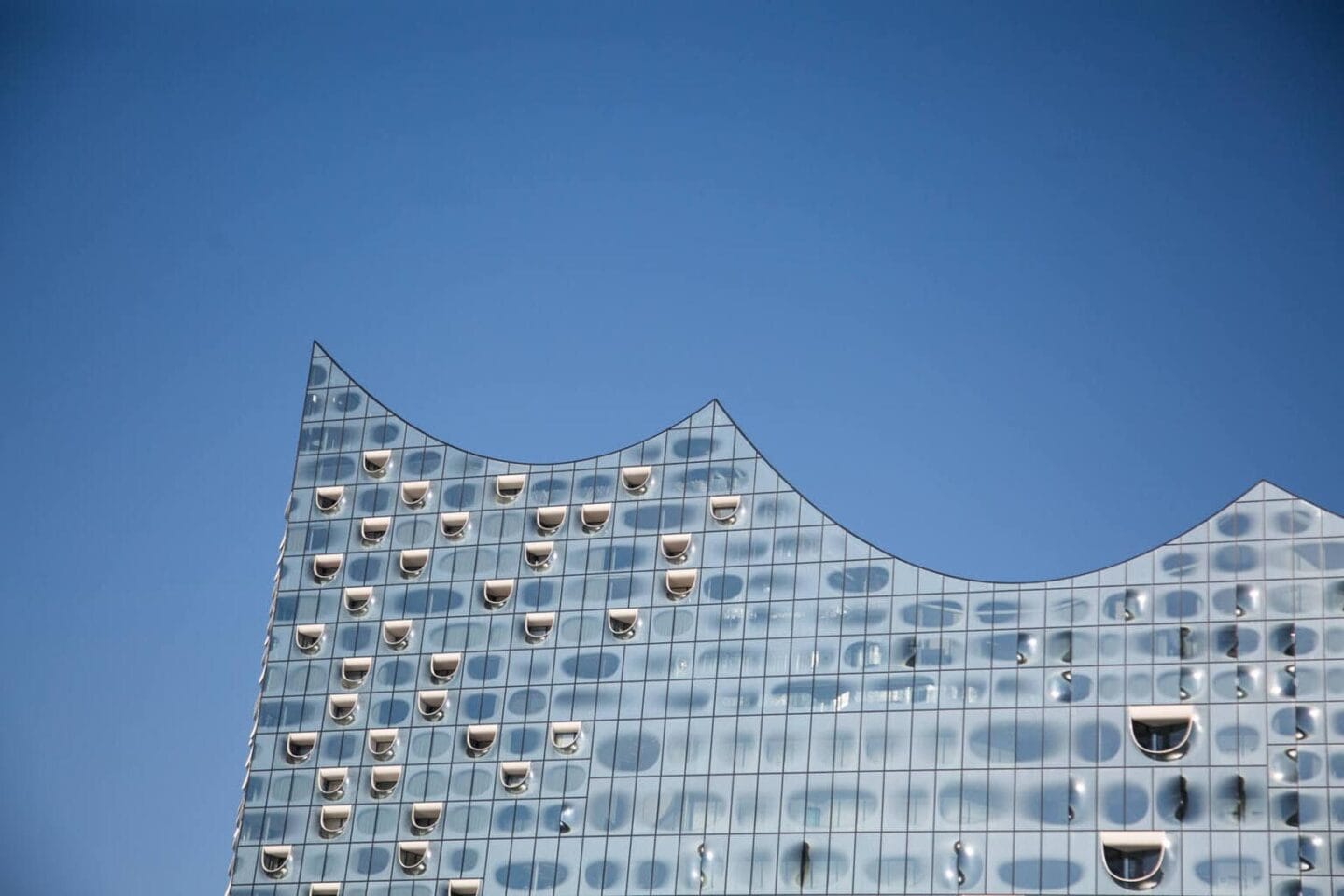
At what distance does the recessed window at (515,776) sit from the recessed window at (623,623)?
4427 mm

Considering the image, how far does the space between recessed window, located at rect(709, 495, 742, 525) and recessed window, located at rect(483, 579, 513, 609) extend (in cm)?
626

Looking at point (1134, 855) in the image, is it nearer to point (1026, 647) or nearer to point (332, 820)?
point (1026, 647)

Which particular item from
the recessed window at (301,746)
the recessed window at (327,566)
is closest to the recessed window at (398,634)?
the recessed window at (327,566)

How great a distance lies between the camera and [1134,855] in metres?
55.7

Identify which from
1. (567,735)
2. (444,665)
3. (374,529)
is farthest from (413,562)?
(567,735)

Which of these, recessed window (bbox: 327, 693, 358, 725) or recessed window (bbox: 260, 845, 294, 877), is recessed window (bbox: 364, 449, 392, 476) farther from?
recessed window (bbox: 260, 845, 294, 877)

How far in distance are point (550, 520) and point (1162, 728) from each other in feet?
61.1

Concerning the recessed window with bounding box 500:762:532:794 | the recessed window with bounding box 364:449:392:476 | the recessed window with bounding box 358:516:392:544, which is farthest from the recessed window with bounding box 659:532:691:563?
the recessed window with bounding box 364:449:392:476

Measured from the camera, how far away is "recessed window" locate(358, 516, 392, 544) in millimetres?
66062

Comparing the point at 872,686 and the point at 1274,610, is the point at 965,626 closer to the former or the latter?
the point at 872,686

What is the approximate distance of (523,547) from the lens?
64500 millimetres

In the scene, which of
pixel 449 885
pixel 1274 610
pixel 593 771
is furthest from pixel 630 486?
pixel 1274 610

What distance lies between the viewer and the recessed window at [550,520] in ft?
212

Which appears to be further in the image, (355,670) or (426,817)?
(355,670)
